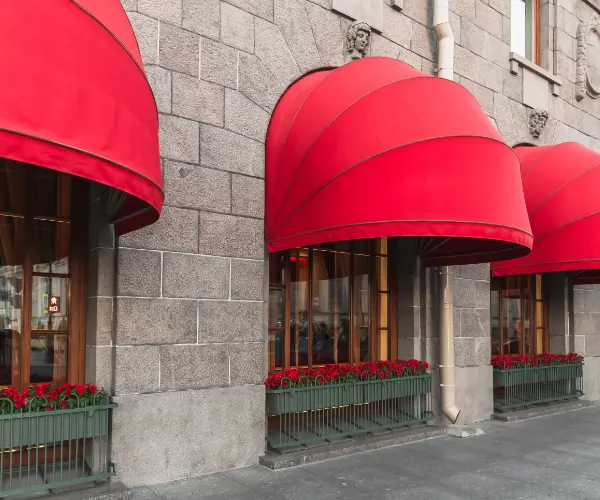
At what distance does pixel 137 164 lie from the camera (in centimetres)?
477

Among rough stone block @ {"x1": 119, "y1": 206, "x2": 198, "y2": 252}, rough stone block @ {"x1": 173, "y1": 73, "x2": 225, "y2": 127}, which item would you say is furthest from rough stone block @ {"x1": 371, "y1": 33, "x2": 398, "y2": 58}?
rough stone block @ {"x1": 119, "y1": 206, "x2": 198, "y2": 252}

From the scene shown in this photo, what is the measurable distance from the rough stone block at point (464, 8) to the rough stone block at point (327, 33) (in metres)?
2.97

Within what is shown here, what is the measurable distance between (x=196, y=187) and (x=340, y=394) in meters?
3.50

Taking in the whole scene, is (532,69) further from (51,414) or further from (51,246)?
(51,414)

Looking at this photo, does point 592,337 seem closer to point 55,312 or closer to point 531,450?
point 531,450

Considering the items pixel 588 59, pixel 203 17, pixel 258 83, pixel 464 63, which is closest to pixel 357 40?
pixel 258 83

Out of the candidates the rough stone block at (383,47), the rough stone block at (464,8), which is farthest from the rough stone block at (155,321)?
the rough stone block at (464,8)

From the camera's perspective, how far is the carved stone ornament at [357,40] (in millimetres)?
8836

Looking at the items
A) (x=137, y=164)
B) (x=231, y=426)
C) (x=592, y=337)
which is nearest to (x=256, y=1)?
(x=137, y=164)

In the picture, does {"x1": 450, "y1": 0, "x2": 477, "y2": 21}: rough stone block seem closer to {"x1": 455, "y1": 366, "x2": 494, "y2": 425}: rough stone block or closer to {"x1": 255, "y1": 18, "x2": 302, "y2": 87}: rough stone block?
{"x1": 255, "y1": 18, "x2": 302, "y2": 87}: rough stone block

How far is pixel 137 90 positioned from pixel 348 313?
5.45 meters

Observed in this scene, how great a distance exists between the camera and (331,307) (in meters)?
9.16

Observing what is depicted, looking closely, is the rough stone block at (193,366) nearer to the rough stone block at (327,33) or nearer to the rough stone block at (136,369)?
the rough stone block at (136,369)

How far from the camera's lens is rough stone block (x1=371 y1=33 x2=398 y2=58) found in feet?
30.2
